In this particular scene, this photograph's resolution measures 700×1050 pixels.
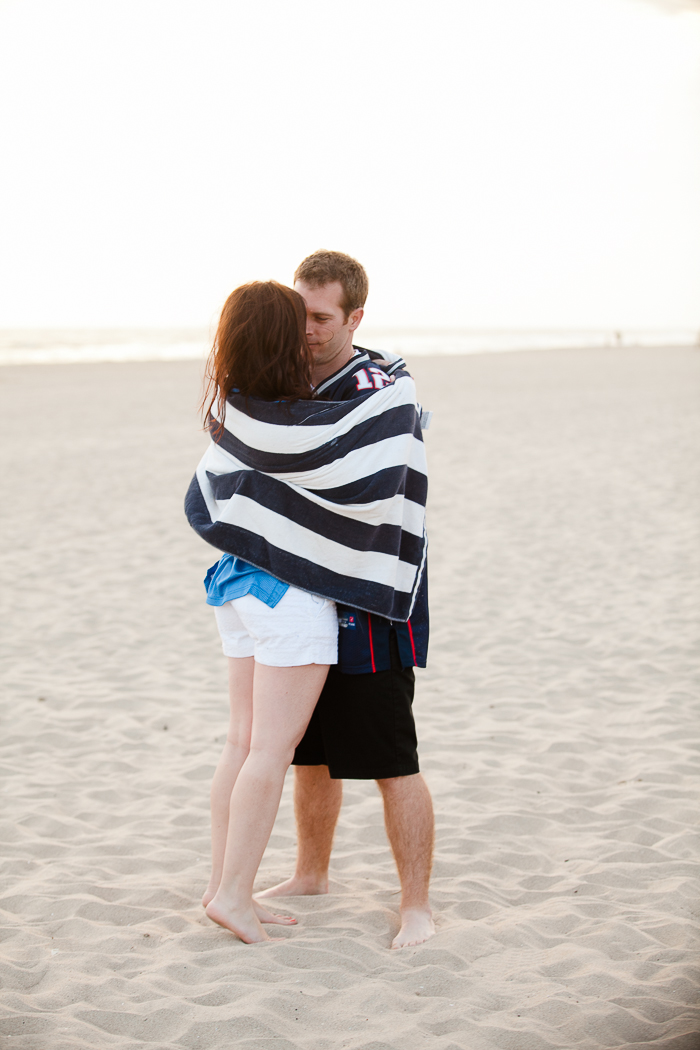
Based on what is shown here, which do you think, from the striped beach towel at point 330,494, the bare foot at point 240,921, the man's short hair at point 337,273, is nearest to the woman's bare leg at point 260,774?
the bare foot at point 240,921

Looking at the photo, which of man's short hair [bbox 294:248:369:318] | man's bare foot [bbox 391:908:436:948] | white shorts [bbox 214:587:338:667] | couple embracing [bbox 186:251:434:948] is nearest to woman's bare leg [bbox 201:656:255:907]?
couple embracing [bbox 186:251:434:948]

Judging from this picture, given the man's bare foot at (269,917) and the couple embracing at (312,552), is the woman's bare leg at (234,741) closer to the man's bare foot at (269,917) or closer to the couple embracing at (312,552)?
the couple embracing at (312,552)

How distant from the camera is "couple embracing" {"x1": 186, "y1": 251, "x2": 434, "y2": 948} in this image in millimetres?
2332

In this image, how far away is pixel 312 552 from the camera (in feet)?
7.87

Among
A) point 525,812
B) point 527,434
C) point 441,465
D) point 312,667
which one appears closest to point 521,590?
point 525,812

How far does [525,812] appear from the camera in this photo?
3.38 m

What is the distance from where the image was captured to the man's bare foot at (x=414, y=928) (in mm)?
2539

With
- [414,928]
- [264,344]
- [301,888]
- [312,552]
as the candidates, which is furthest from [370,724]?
[264,344]

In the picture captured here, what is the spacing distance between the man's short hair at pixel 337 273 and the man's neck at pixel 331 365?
0.11 metres

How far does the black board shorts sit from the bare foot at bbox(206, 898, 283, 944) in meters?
0.48

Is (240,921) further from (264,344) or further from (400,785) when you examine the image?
(264,344)

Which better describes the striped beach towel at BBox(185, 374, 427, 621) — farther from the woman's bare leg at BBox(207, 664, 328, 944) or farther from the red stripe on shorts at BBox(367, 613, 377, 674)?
the woman's bare leg at BBox(207, 664, 328, 944)

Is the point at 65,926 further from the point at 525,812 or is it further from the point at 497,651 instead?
the point at 497,651

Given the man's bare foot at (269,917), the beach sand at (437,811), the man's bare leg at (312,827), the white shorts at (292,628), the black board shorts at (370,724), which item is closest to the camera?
the beach sand at (437,811)
